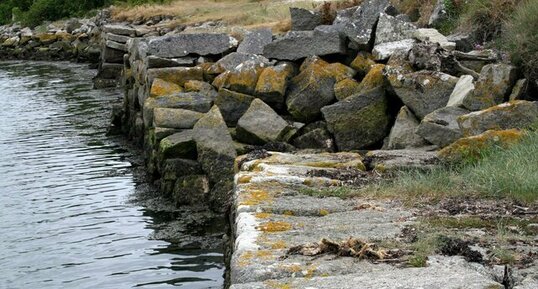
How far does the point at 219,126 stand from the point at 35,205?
135 inches

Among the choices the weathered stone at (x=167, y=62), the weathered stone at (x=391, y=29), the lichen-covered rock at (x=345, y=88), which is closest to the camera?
the lichen-covered rock at (x=345, y=88)

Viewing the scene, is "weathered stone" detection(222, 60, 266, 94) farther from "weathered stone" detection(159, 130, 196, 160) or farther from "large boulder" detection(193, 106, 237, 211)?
"weathered stone" detection(159, 130, 196, 160)

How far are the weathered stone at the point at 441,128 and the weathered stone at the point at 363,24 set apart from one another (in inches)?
169

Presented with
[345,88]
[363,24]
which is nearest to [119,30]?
[363,24]

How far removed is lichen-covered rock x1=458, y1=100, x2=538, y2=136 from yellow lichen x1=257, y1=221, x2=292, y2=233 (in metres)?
4.62

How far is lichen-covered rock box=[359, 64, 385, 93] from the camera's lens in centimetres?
1323

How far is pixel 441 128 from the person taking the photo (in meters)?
10.4

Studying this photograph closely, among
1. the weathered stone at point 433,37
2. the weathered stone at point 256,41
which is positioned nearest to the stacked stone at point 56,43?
the weathered stone at point 256,41

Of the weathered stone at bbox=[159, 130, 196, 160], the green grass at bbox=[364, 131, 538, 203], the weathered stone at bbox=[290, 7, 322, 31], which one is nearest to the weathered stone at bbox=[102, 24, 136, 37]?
the weathered stone at bbox=[290, 7, 322, 31]

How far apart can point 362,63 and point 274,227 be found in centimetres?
924

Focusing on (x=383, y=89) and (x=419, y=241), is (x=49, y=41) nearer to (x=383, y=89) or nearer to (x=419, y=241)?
(x=383, y=89)

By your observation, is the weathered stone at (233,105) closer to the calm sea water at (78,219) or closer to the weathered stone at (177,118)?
the weathered stone at (177,118)

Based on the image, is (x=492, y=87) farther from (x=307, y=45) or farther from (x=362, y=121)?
(x=307, y=45)

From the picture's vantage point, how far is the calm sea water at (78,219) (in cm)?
1008
